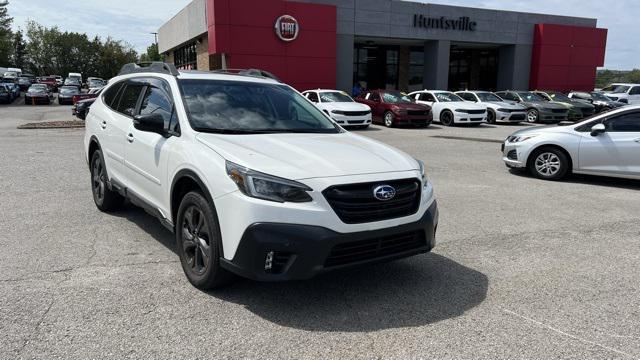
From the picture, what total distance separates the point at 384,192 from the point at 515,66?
3511 centimetres

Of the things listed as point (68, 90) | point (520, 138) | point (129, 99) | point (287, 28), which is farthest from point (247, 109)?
point (68, 90)

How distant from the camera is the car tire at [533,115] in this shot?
23.2m

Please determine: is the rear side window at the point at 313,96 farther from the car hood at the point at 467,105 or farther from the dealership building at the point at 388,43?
the dealership building at the point at 388,43

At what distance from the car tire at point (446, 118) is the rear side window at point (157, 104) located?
18001 mm

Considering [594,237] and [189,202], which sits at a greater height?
[189,202]

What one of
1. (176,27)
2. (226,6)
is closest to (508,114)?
(226,6)

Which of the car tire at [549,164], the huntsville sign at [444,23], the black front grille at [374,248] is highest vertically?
the huntsville sign at [444,23]

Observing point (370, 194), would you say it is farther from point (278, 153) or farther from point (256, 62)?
point (256, 62)

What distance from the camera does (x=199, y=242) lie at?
3910mm

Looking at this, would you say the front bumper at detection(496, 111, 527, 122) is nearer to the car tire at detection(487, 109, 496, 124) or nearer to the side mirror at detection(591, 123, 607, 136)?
the car tire at detection(487, 109, 496, 124)

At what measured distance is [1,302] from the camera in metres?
3.73

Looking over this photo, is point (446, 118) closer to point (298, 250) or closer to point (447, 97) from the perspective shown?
point (447, 97)

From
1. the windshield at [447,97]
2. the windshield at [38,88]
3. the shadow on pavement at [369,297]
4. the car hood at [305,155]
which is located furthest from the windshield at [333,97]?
the windshield at [38,88]

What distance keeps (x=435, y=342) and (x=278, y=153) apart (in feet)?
5.72
